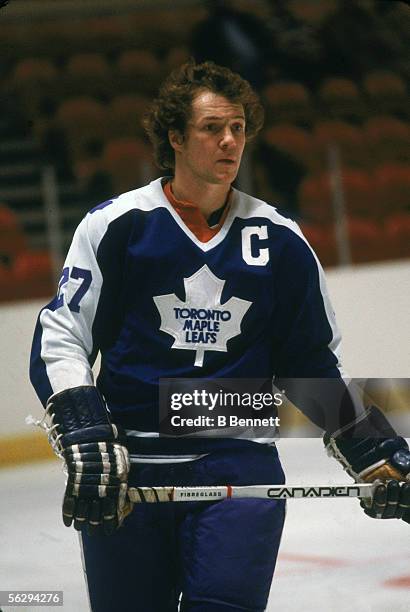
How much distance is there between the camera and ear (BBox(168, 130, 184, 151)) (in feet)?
5.41

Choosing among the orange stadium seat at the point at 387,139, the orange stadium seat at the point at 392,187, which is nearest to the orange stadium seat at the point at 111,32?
the orange stadium seat at the point at 387,139

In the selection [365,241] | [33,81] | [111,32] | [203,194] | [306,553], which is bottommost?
[306,553]

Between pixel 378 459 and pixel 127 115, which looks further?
pixel 127 115

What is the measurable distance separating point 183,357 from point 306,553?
98 cm

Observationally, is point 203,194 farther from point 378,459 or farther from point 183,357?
point 378,459

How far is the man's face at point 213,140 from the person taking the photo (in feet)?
5.25

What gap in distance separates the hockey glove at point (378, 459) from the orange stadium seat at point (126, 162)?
67cm

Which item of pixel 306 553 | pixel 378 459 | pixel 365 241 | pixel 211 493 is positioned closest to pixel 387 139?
pixel 365 241

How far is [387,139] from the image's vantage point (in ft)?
9.00

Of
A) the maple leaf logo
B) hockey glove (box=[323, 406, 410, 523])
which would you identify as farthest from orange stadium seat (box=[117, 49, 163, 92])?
hockey glove (box=[323, 406, 410, 523])

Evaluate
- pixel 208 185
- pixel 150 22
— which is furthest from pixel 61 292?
pixel 150 22

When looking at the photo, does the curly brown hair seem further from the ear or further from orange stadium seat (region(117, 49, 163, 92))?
orange stadium seat (region(117, 49, 163, 92))

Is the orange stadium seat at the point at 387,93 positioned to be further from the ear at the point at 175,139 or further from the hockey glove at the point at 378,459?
the hockey glove at the point at 378,459

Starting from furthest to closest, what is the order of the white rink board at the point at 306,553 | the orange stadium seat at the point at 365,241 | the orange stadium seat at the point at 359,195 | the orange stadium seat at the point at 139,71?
the orange stadium seat at the point at 365,241 < the orange stadium seat at the point at 359,195 < the orange stadium seat at the point at 139,71 < the white rink board at the point at 306,553
